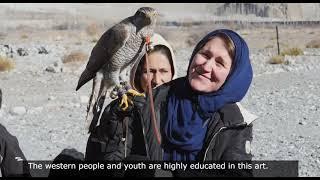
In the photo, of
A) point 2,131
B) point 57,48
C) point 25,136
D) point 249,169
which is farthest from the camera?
point 57,48

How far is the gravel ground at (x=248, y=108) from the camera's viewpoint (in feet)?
17.6

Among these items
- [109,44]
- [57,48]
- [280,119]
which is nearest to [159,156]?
[109,44]

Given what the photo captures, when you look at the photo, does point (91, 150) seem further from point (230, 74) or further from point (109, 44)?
point (109, 44)

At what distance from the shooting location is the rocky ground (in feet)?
17.7

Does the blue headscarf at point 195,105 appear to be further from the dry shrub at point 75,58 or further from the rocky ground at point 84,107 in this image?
the dry shrub at point 75,58

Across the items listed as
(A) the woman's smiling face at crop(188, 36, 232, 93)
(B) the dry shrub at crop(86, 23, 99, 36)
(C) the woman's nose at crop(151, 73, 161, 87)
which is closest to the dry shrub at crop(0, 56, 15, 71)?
(B) the dry shrub at crop(86, 23, 99, 36)

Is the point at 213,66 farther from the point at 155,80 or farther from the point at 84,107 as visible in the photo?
the point at 84,107

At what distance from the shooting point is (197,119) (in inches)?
93.4

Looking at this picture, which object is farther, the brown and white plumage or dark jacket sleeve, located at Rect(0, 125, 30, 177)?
the brown and white plumage

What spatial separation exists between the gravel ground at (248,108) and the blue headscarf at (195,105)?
2.32m

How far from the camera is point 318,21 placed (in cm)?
2255

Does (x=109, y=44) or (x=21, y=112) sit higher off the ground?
(x=109, y=44)

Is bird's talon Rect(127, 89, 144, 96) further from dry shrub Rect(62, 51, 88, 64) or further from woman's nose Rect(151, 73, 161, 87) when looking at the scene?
dry shrub Rect(62, 51, 88, 64)

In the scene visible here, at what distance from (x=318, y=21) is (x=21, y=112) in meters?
17.2
